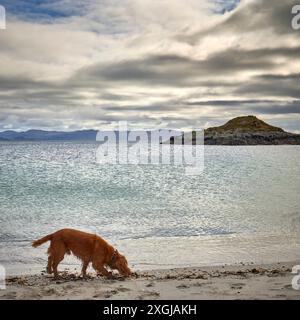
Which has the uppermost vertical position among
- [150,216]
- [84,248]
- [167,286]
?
[84,248]

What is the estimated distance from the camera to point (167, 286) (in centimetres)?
870

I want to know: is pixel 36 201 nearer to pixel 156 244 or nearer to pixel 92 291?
pixel 156 244

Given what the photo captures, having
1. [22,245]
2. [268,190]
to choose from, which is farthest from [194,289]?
[268,190]

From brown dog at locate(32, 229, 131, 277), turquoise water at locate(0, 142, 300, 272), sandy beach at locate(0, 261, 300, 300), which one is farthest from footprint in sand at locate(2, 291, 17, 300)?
turquoise water at locate(0, 142, 300, 272)

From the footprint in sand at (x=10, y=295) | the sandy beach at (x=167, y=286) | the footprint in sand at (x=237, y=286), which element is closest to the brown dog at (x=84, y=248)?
the sandy beach at (x=167, y=286)

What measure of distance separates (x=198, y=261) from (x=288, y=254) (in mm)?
3049

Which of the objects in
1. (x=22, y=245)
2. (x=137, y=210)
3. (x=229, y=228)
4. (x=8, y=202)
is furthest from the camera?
(x=8, y=202)

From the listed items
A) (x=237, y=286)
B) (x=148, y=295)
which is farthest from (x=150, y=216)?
(x=148, y=295)

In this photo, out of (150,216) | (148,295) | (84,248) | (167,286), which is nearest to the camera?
(148,295)

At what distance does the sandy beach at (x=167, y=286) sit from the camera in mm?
7852

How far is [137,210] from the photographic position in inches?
914

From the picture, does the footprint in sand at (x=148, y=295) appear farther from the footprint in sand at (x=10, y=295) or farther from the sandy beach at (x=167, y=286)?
the footprint in sand at (x=10, y=295)

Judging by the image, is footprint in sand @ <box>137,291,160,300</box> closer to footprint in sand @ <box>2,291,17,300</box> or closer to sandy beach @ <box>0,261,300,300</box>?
sandy beach @ <box>0,261,300,300</box>

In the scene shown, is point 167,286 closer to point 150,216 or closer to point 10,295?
point 10,295
